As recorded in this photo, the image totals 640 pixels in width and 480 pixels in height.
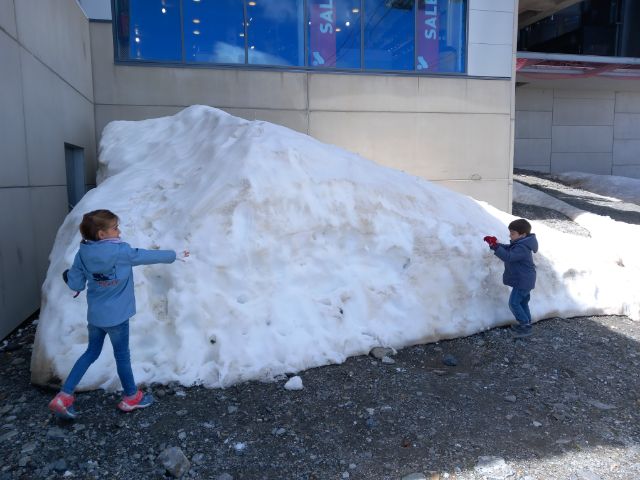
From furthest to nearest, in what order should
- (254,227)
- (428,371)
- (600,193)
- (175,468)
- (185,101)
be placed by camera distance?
1. (600,193)
2. (185,101)
3. (254,227)
4. (428,371)
5. (175,468)

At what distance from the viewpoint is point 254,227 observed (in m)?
4.78

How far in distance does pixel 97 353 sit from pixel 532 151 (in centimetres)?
2026

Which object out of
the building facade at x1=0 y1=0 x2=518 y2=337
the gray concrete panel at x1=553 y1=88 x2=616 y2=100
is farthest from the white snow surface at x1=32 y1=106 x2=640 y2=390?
the gray concrete panel at x1=553 y1=88 x2=616 y2=100

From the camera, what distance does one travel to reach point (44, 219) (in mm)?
6199

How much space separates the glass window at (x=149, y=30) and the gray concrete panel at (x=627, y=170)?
760 inches

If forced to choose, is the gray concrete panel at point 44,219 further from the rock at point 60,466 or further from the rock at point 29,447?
the rock at point 60,466

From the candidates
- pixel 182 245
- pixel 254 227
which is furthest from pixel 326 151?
pixel 182 245

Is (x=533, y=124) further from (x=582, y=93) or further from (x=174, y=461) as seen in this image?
(x=174, y=461)

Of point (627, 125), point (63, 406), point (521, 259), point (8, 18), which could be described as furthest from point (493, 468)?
point (627, 125)

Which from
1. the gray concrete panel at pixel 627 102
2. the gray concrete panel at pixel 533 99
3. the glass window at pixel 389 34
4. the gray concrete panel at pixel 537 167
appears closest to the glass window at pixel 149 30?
the glass window at pixel 389 34

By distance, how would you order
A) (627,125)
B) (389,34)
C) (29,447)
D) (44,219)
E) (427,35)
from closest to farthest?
(29,447) < (44,219) < (389,34) < (427,35) < (627,125)

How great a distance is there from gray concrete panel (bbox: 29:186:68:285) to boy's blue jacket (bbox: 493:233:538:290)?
17.2ft

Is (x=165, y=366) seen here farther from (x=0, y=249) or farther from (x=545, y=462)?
(x=545, y=462)

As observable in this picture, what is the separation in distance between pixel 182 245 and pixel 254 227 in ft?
2.26
